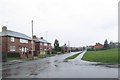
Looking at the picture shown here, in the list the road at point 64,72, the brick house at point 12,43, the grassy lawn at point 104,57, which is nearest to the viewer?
the road at point 64,72

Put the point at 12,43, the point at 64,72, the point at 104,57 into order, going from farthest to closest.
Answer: the point at 12,43
the point at 104,57
the point at 64,72

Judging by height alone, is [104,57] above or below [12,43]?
below

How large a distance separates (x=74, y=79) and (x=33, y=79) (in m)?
2.63

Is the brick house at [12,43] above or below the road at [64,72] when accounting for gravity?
above

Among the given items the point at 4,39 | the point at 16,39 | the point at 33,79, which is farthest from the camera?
the point at 16,39

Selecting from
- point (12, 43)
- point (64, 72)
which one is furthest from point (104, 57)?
point (12, 43)

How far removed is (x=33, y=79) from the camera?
14617mm

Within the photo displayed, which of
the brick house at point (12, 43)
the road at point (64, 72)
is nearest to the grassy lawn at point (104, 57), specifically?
the road at point (64, 72)

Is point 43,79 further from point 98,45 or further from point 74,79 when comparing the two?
point 98,45

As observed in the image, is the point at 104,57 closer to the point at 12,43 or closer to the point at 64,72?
the point at 64,72

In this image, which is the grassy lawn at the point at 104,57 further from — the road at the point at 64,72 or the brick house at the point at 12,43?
the brick house at the point at 12,43

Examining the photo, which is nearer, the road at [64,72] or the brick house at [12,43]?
the road at [64,72]

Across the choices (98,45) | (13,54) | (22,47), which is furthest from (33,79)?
(98,45)

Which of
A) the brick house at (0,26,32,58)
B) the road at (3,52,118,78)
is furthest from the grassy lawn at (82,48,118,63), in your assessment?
the brick house at (0,26,32,58)
